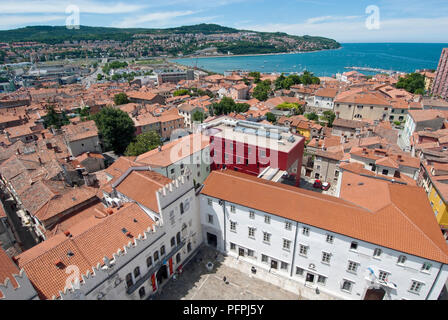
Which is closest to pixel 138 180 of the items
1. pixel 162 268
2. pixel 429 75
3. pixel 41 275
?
pixel 162 268

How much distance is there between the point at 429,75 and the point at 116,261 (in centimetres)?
16632

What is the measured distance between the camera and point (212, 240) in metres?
33.8

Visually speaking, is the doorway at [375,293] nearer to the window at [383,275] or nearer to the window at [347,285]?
the window at [347,285]

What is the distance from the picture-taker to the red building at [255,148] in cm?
4062

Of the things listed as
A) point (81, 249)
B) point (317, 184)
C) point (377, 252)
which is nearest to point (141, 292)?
point (81, 249)

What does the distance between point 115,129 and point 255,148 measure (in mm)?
39418

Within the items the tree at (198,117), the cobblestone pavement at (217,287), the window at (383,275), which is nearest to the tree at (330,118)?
the tree at (198,117)

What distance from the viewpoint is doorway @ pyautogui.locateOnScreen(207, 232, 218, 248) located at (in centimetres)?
3331

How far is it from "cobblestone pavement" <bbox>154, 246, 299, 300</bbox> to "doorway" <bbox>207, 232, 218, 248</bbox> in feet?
10.1

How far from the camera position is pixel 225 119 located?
53094 millimetres

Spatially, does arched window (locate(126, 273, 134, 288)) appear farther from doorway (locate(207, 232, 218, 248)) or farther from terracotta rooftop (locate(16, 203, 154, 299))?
doorway (locate(207, 232, 218, 248))

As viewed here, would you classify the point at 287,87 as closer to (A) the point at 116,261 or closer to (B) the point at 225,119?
(B) the point at 225,119

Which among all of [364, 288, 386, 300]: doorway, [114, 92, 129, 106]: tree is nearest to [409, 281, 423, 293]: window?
[364, 288, 386, 300]: doorway
